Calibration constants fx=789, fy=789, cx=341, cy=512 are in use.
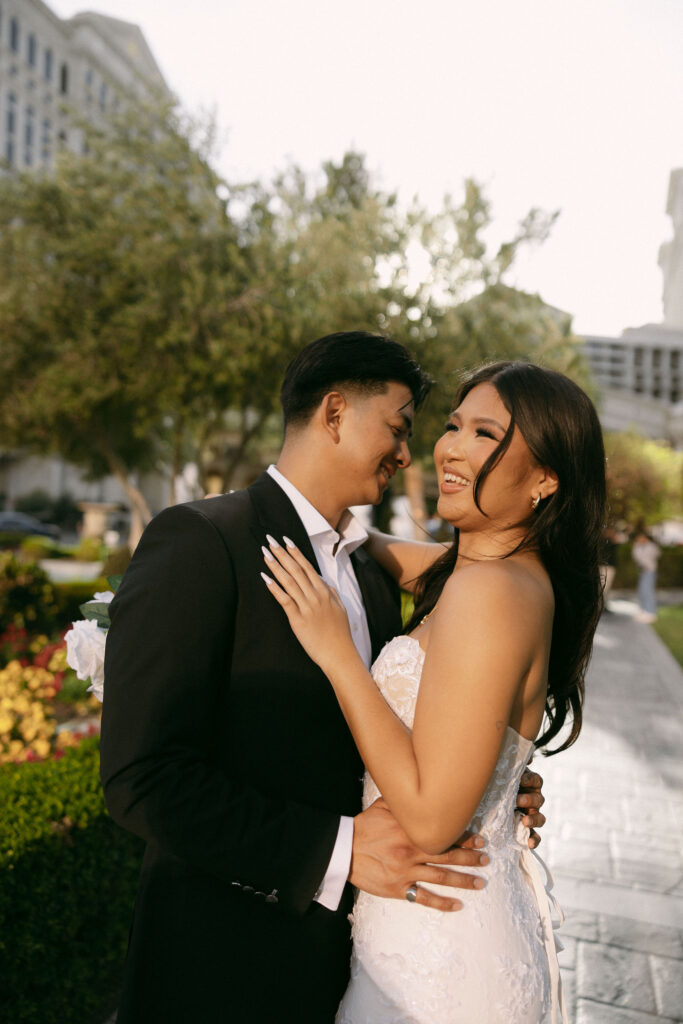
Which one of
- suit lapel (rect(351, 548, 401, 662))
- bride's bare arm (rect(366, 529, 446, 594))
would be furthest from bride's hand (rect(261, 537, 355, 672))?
bride's bare arm (rect(366, 529, 446, 594))

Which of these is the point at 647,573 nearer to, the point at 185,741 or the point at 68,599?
the point at 68,599

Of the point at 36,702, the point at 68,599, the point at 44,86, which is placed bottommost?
the point at 68,599

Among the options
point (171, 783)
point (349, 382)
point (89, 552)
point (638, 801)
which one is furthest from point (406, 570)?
point (89, 552)

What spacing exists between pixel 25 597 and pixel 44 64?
6383 centimetres

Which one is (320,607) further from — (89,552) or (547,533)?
(89,552)

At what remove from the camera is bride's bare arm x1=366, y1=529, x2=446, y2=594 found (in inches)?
109

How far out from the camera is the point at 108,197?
1375 centimetres

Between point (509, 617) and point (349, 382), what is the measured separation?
101 cm

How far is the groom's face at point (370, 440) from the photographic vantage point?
2.39 m

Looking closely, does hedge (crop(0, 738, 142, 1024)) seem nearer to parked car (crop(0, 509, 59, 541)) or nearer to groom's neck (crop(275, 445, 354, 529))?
groom's neck (crop(275, 445, 354, 529))

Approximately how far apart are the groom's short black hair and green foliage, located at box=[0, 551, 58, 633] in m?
8.73

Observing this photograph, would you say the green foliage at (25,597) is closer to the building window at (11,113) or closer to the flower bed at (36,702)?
the flower bed at (36,702)

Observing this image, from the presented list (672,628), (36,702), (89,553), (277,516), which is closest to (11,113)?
(89,553)

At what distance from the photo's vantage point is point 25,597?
34.7ft
